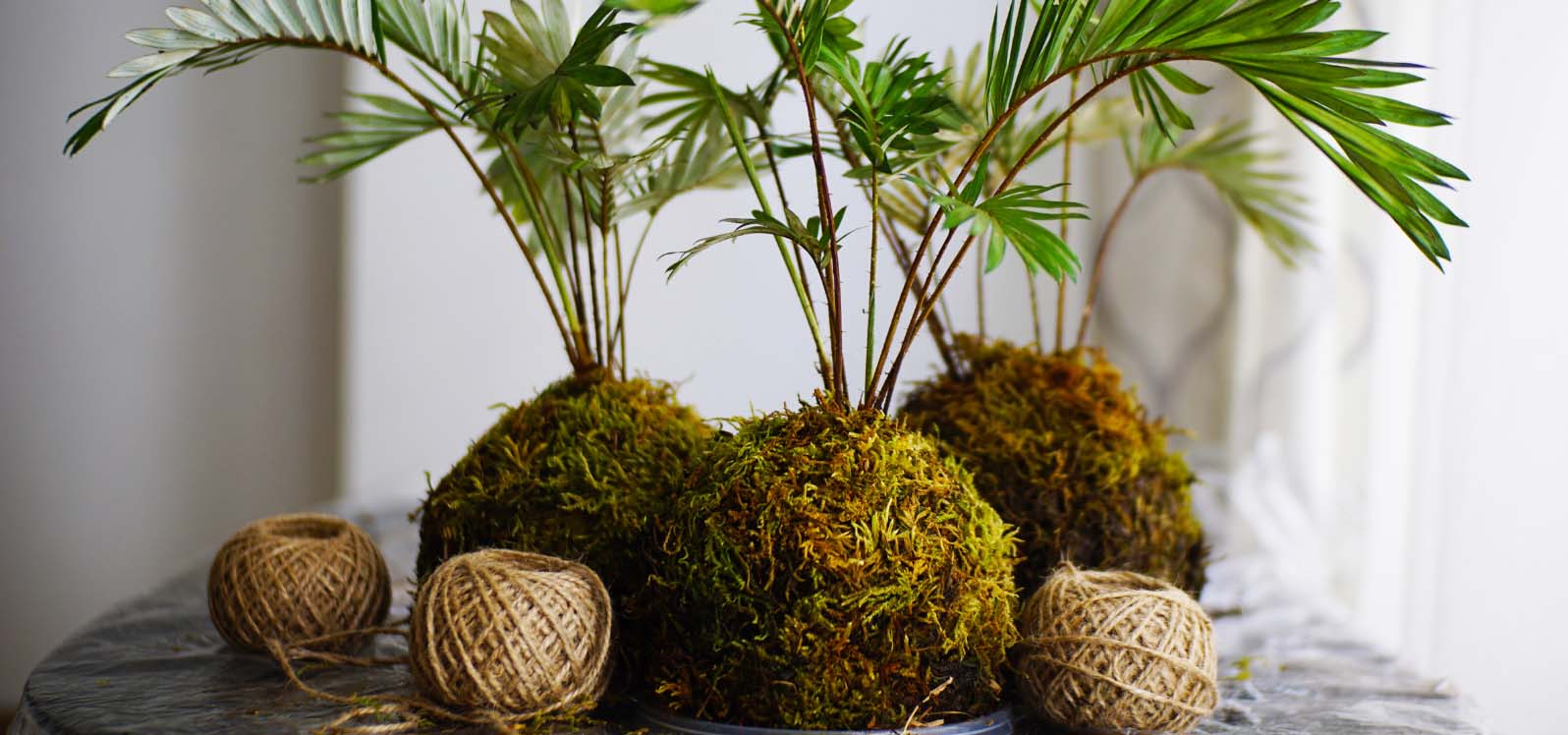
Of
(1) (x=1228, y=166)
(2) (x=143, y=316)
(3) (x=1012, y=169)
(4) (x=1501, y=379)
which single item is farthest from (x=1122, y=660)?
(2) (x=143, y=316)

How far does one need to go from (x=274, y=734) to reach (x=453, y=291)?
5.99ft

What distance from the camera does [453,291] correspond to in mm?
2428

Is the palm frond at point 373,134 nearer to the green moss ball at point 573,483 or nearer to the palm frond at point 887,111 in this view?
the green moss ball at point 573,483

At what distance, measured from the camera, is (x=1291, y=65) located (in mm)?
649

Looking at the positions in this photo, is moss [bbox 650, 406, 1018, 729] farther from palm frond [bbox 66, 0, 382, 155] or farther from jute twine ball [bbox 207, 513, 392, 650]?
palm frond [bbox 66, 0, 382, 155]

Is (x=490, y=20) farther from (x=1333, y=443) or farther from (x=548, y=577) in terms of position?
(x=1333, y=443)

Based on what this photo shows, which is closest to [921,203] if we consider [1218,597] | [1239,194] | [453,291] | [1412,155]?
[1239,194]

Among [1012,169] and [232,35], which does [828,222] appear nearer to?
[1012,169]

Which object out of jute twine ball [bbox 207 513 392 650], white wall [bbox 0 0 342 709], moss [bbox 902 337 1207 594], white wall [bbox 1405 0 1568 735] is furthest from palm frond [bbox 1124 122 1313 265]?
white wall [bbox 0 0 342 709]

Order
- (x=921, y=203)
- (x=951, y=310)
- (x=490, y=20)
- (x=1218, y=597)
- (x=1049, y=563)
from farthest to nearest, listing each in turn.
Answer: (x=951, y=310), (x=1218, y=597), (x=921, y=203), (x=1049, y=563), (x=490, y=20)

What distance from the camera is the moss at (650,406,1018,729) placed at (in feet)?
2.19

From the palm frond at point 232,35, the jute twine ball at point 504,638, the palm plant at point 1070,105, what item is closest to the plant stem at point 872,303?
the palm plant at point 1070,105

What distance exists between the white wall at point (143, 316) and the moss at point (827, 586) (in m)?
2.14

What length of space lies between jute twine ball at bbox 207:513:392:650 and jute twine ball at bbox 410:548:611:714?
0.57 ft
